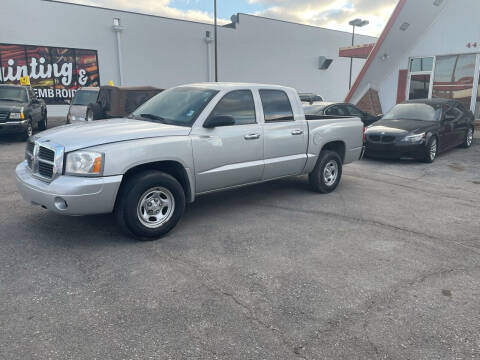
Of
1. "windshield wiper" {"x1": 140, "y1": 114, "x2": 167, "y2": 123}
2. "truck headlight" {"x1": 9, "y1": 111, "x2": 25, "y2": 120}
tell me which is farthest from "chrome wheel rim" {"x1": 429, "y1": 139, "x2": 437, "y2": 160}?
"truck headlight" {"x1": 9, "y1": 111, "x2": 25, "y2": 120}

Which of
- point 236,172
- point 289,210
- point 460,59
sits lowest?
point 289,210

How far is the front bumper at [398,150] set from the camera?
33.0 ft

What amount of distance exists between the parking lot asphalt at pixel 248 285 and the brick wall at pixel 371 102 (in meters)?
14.4

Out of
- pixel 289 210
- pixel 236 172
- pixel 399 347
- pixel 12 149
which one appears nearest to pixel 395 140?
pixel 289 210

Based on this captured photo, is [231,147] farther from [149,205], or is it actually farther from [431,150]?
[431,150]

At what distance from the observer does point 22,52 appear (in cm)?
2417

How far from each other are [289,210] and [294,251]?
1607mm

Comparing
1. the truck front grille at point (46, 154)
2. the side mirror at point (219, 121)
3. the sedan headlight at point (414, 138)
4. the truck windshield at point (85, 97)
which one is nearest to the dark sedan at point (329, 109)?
the sedan headlight at point (414, 138)

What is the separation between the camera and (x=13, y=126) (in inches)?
485

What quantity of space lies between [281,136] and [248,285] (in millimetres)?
2878

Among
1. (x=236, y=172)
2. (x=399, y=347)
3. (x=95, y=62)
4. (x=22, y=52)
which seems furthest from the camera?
(x=95, y=62)

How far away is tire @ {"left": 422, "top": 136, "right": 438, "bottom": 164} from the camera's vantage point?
33.3 feet

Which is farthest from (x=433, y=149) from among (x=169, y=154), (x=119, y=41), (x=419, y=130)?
(x=119, y=41)

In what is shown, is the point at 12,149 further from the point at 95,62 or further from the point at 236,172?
the point at 95,62
